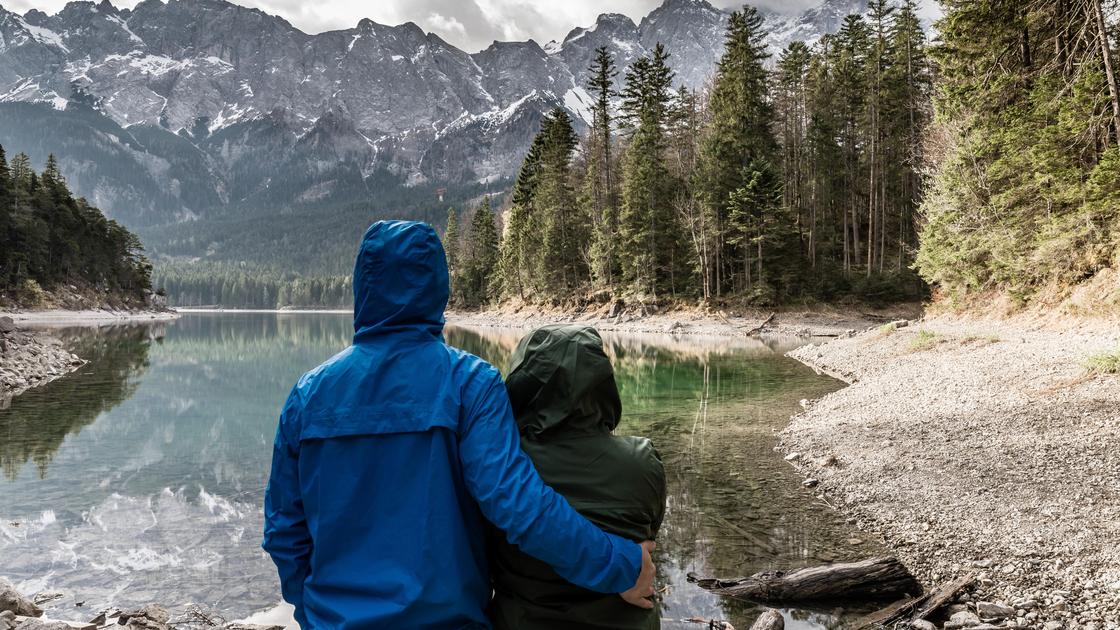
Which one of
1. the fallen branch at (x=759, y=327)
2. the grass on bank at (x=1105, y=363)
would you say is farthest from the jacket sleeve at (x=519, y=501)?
the fallen branch at (x=759, y=327)

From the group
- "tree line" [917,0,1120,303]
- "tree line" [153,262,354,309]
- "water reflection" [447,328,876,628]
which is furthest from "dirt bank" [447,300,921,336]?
"tree line" [153,262,354,309]

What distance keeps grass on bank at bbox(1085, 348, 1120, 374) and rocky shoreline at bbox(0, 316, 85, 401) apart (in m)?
22.7

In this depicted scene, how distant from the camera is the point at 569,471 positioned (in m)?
2.04

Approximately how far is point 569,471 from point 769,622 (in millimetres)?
3591

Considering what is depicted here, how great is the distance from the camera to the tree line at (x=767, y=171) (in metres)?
42.0

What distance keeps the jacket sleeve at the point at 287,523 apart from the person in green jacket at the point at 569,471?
0.63 m

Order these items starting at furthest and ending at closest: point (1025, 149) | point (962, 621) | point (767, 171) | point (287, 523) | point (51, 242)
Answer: point (51, 242) < point (767, 171) < point (1025, 149) < point (962, 621) < point (287, 523)

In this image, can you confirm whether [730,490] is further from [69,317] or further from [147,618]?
[69,317]

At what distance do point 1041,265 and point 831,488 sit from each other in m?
14.8

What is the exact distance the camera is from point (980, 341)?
53.7ft

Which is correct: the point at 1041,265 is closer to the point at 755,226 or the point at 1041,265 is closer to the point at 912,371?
the point at 912,371

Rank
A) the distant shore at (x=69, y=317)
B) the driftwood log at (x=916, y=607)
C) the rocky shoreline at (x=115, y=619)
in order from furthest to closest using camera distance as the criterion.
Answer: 1. the distant shore at (x=69, y=317)
2. the driftwood log at (x=916, y=607)
3. the rocky shoreline at (x=115, y=619)

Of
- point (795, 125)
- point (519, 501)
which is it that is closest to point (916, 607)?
point (519, 501)

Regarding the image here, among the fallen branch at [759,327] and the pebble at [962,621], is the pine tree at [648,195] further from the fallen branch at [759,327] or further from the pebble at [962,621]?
the pebble at [962,621]
